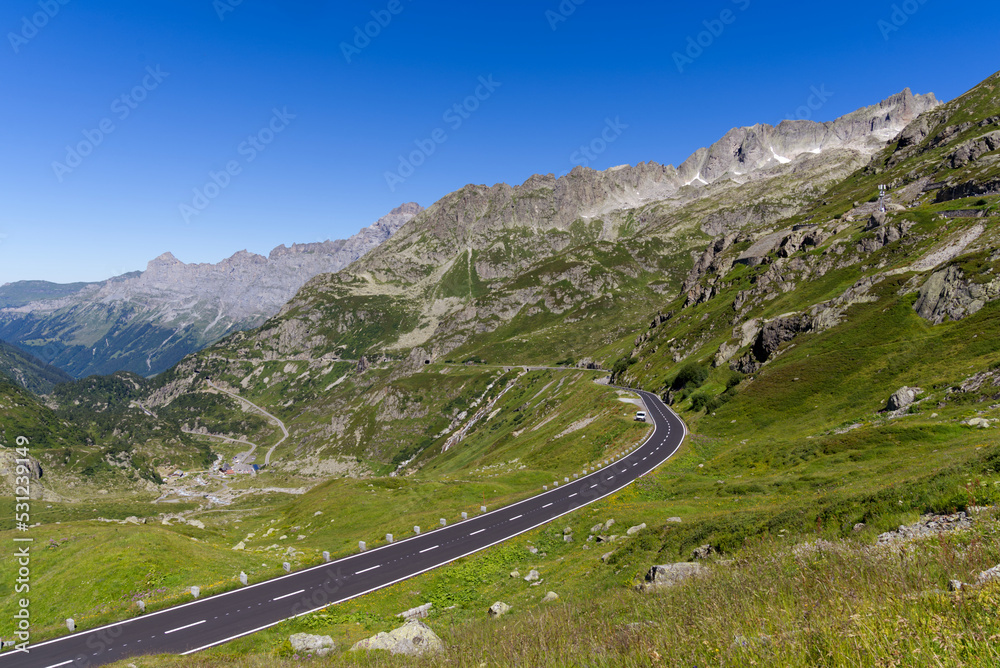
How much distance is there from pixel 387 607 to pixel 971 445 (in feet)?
117

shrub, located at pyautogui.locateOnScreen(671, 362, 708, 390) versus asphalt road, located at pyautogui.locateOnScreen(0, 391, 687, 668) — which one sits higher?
shrub, located at pyautogui.locateOnScreen(671, 362, 708, 390)

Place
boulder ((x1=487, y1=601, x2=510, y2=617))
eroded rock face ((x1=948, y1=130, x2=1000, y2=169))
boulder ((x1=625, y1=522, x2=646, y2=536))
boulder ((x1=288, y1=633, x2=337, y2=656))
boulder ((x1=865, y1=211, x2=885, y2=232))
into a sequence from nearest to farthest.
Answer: boulder ((x1=288, y1=633, x2=337, y2=656))
boulder ((x1=487, y1=601, x2=510, y2=617))
boulder ((x1=625, y1=522, x2=646, y2=536))
boulder ((x1=865, y1=211, x2=885, y2=232))
eroded rock face ((x1=948, y1=130, x2=1000, y2=169))

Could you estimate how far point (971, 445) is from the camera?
85.7ft

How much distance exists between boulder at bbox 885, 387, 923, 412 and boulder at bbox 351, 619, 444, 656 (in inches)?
1848

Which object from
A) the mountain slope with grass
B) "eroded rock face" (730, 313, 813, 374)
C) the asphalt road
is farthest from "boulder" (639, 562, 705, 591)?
"eroded rock face" (730, 313, 813, 374)

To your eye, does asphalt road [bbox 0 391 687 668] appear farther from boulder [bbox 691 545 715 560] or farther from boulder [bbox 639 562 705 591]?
boulder [bbox 639 562 705 591]

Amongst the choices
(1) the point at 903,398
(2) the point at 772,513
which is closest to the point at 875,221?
(1) the point at 903,398

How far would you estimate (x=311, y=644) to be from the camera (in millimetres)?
20719

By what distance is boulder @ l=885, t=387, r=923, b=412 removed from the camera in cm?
4178

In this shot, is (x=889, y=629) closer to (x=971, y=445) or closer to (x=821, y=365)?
(x=971, y=445)


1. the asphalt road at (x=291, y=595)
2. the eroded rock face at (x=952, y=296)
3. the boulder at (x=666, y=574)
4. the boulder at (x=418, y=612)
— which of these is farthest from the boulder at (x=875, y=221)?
the boulder at (x=418, y=612)

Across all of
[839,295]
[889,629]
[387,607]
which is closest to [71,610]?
[387,607]

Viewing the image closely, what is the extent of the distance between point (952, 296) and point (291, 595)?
77.3 m

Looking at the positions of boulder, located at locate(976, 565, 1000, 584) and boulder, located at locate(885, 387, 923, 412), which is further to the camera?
boulder, located at locate(885, 387, 923, 412)
